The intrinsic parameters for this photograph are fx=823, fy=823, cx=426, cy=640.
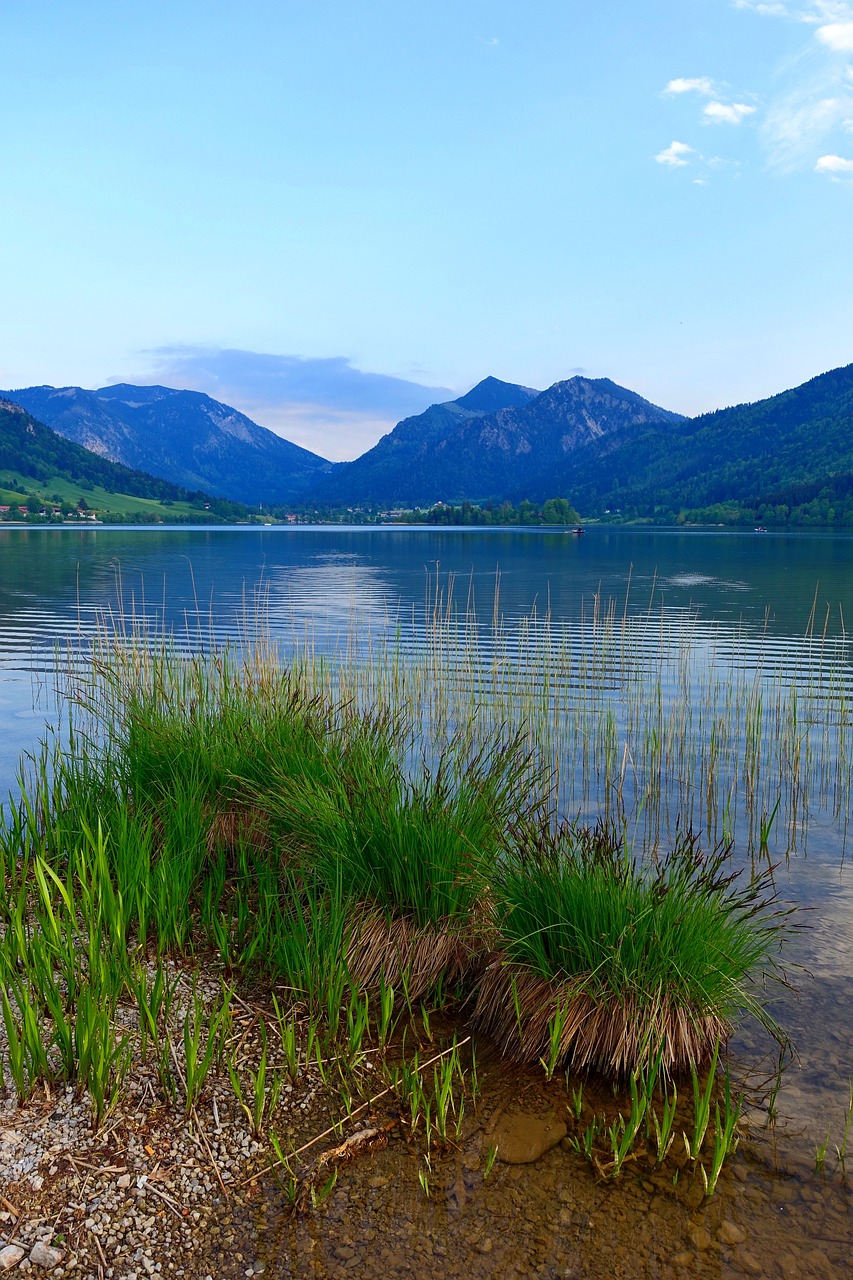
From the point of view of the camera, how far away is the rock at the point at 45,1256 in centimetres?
337

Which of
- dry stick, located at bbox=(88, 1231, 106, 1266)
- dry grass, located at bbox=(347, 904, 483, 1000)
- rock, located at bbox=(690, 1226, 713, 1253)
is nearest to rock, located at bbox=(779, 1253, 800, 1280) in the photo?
rock, located at bbox=(690, 1226, 713, 1253)

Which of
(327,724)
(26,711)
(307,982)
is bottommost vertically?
(26,711)

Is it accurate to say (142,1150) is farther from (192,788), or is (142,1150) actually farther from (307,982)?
(192,788)

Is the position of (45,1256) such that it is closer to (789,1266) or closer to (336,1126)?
(336,1126)

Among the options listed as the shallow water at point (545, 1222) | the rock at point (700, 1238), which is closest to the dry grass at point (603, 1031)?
the shallow water at point (545, 1222)

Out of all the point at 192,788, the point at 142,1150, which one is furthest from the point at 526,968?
the point at 192,788

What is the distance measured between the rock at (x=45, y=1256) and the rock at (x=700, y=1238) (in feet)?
9.39

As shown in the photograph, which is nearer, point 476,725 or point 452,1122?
point 452,1122

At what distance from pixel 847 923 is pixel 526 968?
4.23m

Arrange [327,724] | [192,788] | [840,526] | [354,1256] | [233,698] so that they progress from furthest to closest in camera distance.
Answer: [840,526]
[233,698]
[327,724]
[192,788]
[354,1256]

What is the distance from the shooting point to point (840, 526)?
15625 centimetres

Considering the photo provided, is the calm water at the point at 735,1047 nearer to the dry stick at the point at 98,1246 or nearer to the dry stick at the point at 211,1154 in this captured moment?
the dry stick at the point at 211,1154

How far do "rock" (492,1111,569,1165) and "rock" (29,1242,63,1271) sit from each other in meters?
2.17

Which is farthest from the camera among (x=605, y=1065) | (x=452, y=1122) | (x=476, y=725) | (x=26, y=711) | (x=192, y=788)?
(x=26, y=711)
